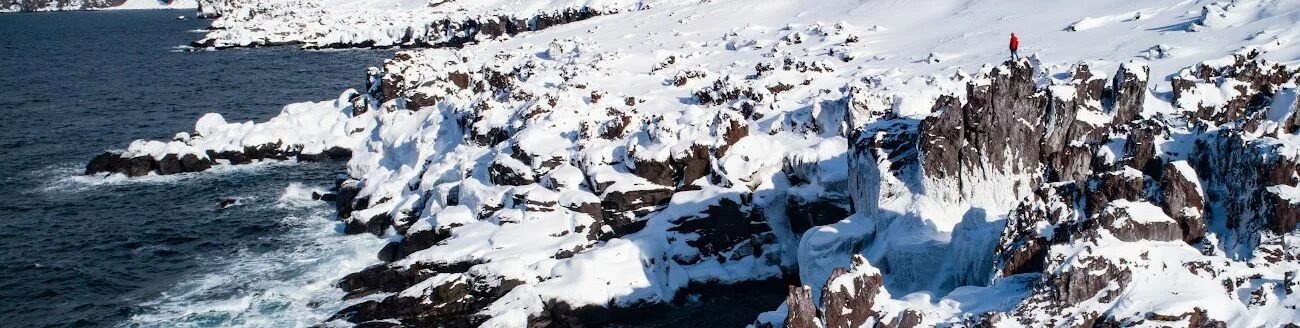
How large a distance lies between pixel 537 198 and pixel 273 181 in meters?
23.7

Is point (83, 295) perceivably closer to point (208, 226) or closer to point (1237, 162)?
point (208, 226)

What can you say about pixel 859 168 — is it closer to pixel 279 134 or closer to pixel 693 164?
pixel 693 164

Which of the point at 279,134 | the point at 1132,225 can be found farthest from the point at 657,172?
the point at 279,134

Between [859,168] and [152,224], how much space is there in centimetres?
3612

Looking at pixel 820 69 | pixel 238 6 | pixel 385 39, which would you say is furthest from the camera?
pixel 238 6

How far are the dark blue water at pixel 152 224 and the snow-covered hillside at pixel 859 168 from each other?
291 centimetres

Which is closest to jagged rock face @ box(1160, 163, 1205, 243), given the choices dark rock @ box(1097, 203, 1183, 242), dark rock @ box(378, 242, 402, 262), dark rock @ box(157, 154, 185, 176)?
dark rock @ box(1097, 203, 1183, 242)

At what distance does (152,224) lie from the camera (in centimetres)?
5059

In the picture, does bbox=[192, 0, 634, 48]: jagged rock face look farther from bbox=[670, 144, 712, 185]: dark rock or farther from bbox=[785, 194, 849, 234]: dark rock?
bbox=[785, 194, 849, 234]: dark rock

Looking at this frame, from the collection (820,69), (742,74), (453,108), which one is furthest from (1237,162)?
(453,108)

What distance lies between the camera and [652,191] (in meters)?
43.8

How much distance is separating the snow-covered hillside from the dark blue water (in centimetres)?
291

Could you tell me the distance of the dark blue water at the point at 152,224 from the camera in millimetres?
39094

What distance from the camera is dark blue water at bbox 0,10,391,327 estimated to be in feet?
128
